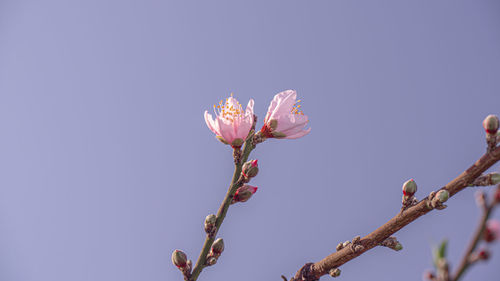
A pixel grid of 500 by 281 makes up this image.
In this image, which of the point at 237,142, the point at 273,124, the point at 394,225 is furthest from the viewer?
the point at 273,124

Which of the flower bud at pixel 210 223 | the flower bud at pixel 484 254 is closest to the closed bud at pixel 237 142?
the flower bud at pixel 210 223

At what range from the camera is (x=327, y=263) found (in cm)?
182

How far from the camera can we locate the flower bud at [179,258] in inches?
75.4

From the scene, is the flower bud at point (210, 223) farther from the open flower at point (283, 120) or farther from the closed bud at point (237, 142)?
the open flower at point (283, 120)

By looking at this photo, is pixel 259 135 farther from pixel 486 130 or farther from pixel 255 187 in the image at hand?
pixel 486 130

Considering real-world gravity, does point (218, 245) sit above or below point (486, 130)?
below

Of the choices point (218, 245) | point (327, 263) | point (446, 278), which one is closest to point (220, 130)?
point (218, 245)

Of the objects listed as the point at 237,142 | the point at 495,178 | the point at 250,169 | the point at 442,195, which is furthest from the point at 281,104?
the point at 495,178

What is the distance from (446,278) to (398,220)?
2.72ft

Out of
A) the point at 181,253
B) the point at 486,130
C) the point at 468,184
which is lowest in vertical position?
the point at 181,253

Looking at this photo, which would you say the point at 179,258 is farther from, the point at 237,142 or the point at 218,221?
the point at 237,142

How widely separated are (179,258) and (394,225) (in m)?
1.04

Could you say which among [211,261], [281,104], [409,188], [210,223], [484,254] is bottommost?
[211,261]

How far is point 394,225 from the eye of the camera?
5.50 ft
